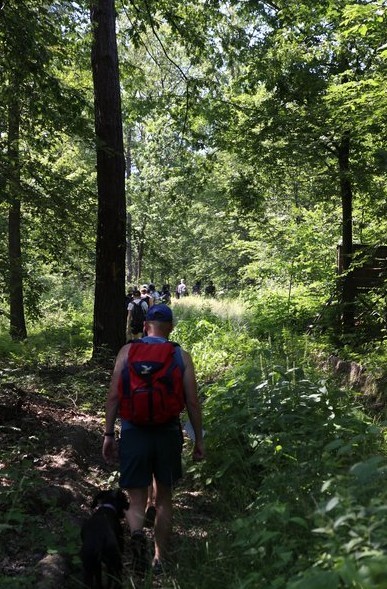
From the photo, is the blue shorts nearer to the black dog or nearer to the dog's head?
the dog's head

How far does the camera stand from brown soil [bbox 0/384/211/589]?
128 inches

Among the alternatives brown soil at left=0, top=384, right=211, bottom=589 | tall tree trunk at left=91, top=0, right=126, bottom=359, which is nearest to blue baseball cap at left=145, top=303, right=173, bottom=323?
brown soil at left=0, top=384, right=211, bottom=589

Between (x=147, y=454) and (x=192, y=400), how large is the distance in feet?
1.56

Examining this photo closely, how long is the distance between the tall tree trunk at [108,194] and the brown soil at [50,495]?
280cm

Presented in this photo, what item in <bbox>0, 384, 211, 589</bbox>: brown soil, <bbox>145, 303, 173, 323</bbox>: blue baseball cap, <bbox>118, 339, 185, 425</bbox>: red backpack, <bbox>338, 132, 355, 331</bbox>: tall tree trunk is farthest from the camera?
<bbox>338, 132, 355, 331</bbox>: tall tree trunk

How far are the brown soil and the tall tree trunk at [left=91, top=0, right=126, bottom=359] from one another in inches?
110

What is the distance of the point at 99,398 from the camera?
777 cm

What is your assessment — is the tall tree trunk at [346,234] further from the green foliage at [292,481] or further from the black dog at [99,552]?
the black dog at [99,552]

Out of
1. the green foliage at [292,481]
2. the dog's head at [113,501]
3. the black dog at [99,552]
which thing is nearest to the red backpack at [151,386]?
the dog's head at [113,501]

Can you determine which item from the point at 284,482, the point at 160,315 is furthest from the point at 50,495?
the point at 284,482

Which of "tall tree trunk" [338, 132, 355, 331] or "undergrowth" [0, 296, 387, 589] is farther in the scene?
"tall tree trunk" [338, 132, 355, 331]

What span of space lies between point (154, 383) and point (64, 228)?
23.4 ft

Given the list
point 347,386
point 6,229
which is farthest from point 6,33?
point 6,229

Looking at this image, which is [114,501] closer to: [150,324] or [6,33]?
[150,324]
